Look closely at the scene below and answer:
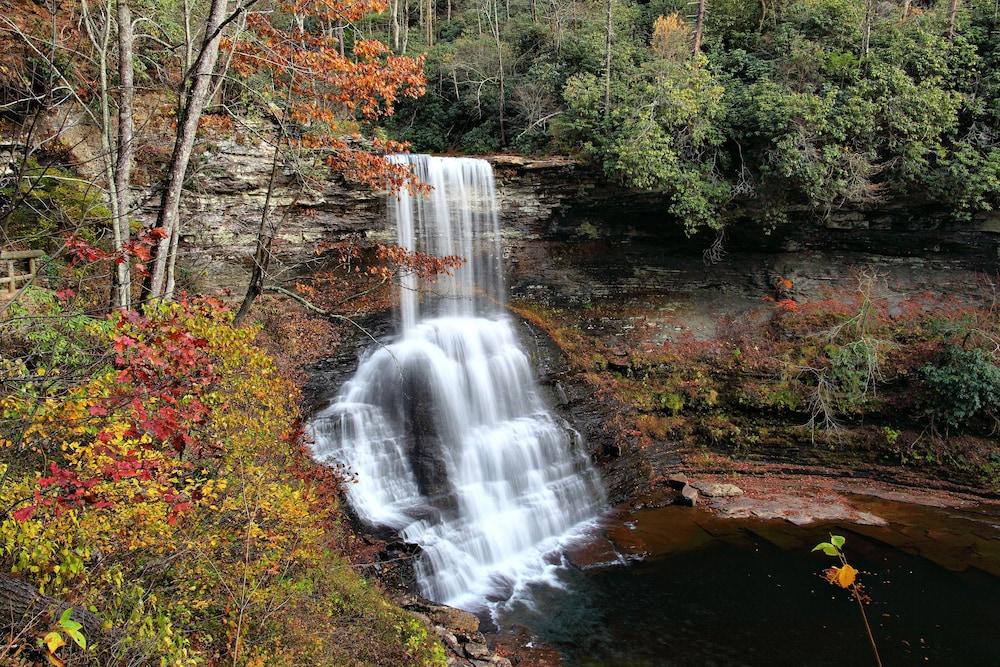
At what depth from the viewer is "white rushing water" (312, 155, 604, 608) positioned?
10539 mm

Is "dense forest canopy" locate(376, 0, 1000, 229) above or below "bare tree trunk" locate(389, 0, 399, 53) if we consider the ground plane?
below

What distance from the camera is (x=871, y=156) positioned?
1485 cm

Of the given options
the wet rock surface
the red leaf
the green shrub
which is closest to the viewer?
the red leaf

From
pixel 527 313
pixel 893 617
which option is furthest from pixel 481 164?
pixel 893 617

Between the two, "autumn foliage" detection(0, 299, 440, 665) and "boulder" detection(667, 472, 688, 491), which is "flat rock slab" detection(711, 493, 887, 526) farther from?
"autumn foliage" detection(0, 299, 440, 665)

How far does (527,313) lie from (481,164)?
4.56 meters

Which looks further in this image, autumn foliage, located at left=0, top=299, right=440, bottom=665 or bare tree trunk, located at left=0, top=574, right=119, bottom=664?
autumn foliage, located at left=0, top=299, right=440, bottom=665

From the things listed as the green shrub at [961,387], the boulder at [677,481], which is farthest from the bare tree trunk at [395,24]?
the green shrub at [961,387]

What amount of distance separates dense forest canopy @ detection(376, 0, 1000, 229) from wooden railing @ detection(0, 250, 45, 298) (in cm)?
1230

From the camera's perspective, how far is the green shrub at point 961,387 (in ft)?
43.4

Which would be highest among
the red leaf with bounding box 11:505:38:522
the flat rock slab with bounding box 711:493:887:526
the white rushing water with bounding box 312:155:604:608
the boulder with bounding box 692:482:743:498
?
the red leaf with bounding box 11:505:38:522

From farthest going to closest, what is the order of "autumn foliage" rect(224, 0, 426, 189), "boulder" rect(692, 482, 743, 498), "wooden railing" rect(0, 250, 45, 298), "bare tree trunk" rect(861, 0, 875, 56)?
1. "bare tree trunk" rect(861, 0, 875, 56)
2. "boulder" rect(692, 482, 743, 498)
3. "wooden railing" rect(0, 250, 45, 298)
4. "autumn foliage" rect(224, 0, 426, 189)

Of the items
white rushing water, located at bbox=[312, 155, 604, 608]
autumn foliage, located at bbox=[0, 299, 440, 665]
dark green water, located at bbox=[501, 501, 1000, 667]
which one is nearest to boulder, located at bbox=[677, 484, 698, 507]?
dark green water, located at bbox=[501, 501, 1000, 667]

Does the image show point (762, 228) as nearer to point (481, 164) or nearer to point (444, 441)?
point (481, 164)
